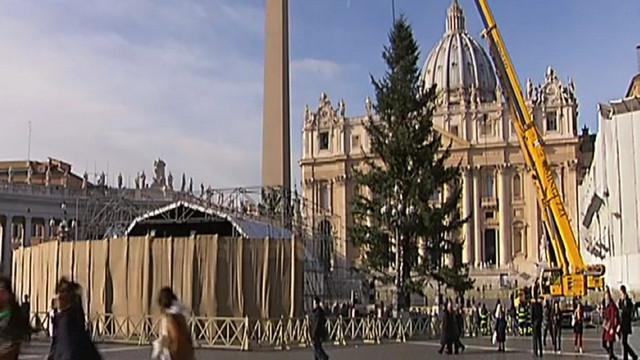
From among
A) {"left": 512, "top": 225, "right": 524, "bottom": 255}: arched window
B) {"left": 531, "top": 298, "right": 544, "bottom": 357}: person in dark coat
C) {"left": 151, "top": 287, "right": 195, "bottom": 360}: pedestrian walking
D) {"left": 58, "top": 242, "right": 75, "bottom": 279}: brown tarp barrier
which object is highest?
{"left": 512, "top": 225, "right": 524, "bottom": 255}: arched window

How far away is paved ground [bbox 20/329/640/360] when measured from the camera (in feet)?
63.6

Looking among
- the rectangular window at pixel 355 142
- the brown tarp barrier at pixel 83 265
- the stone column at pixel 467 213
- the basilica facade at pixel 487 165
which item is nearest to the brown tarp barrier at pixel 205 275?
the brown tarp barrier at pixel 83 265

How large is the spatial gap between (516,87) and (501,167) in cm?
4686

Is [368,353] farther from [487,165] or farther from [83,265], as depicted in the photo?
[487,165]

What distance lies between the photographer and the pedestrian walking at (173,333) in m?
7.46

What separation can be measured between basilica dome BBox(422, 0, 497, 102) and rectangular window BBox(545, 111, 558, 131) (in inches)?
930

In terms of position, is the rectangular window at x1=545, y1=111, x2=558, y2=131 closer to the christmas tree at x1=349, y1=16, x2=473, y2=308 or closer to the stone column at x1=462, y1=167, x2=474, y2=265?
the stone column at x1=462, y1=167, x2=474, y2=265

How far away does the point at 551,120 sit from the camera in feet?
276

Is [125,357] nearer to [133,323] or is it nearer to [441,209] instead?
[133,323]

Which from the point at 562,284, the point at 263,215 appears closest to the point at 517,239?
the point at 562,284

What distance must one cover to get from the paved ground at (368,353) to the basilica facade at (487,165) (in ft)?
178

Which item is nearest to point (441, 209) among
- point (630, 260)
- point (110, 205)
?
point (630, 260)

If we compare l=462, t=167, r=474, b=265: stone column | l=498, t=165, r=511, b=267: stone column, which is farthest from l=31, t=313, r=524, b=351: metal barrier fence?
l=462, t=167, r=474, b=265: stone column

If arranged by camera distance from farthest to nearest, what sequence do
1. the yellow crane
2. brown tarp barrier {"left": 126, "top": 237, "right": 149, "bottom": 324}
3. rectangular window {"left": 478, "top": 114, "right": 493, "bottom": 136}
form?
rectangular window {"left": 478, "top": 114, "right": 493, "bottom": 136} → the yellow crane → brown tarp barrier {"left": 126, "top": 237, "right": 149, "bottom": 324}
